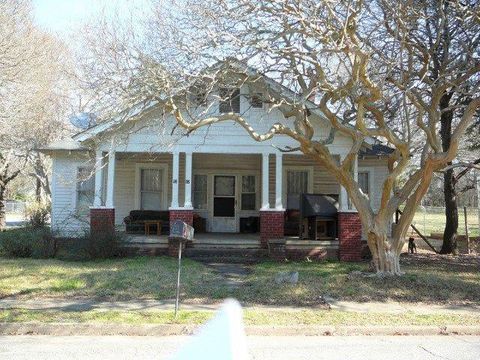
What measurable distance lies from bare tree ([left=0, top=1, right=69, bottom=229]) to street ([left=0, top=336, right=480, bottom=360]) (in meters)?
13.1

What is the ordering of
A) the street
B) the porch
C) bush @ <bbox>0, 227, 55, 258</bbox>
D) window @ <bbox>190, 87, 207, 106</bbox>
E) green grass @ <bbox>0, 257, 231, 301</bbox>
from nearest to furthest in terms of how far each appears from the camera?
the street, green grass @ <bbox>0, 257, 231, 301</bbox>, window @ <bbox>190, 87, 207, 106</bbox>, bush @ <bbox>0, 227, 55, 258</bbox>, the porch

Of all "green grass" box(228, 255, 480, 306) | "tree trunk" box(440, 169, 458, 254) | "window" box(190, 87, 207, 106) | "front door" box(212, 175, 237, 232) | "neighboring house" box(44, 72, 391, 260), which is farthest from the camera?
"front door" box(212, 175, 237, 232)

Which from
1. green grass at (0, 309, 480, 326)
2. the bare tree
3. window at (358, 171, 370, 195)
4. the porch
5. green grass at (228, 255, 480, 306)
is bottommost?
green grass at (0, 309, 480, 326)

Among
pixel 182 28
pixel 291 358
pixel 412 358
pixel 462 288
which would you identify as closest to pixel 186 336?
pixel 291 358

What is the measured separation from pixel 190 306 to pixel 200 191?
10.4m

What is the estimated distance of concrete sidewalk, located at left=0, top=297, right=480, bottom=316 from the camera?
8.98 m

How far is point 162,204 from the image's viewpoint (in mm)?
18766

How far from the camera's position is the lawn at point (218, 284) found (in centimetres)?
1005

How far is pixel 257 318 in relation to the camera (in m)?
8.23

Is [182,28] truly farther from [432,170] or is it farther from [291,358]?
[291,358]

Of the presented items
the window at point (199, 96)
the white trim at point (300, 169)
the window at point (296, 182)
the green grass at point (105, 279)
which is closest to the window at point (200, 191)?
the white trim at point (300, 169)

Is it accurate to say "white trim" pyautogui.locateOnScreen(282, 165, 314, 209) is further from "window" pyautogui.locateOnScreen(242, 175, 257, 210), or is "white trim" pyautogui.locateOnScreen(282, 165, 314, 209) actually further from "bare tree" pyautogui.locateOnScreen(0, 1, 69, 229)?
"bare tree" pyautogui.locateOnScreen(0, 1, 69, 229)

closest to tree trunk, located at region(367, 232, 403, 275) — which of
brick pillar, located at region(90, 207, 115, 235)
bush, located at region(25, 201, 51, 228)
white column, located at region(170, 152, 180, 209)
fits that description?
white column, located at region(170, 152, 180, 209)

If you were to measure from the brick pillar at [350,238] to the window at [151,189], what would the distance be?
22.5ft
